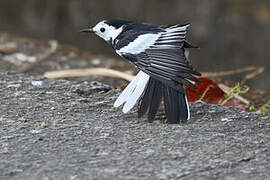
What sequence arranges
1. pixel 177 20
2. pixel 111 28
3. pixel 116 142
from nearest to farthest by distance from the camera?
pixel 116 142
pixel 111 28
pixel 177 20

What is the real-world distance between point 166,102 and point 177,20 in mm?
4857

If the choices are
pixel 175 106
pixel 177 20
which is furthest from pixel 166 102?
pixel 177 20

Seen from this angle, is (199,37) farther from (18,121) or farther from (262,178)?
(262,178)

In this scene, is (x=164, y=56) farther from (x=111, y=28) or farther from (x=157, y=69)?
(x=111, y=28)

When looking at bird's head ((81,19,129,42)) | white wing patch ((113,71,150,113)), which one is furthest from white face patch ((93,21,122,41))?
white wing patch ((113,71,150,113))

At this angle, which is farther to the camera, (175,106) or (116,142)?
(175,106)

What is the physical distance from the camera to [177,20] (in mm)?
7934

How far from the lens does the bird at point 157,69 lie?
3.12 meters

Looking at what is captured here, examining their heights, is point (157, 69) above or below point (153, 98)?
above

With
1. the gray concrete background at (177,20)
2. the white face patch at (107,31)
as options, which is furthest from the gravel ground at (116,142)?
the gray concrete background at (177,20)

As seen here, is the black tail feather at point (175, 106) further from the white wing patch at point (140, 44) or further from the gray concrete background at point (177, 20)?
the gray concrete background at point (177, 20)

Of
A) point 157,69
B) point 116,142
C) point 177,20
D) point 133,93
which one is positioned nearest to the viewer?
point 116,142

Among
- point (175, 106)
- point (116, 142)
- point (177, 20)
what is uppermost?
point (177, 20)

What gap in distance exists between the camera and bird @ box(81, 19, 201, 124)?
3.12 metres
